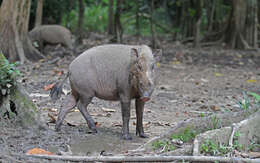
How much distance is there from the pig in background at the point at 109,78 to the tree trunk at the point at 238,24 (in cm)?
1153

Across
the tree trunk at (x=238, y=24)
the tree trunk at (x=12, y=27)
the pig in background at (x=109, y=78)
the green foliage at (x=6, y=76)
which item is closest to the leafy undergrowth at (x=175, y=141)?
the pig in background at (x=109, y=78)

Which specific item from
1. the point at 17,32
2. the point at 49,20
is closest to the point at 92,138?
the point at 17,32

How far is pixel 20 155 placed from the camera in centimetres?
378

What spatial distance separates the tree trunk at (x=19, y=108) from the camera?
15.3 feet

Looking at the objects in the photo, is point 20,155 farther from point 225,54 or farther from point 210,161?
point 225,54

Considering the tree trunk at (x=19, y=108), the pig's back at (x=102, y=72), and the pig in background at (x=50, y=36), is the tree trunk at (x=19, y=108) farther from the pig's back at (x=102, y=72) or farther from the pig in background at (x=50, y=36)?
the pig in background at (x=50, y=36)

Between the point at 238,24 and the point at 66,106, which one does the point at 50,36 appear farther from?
the point at 66,106

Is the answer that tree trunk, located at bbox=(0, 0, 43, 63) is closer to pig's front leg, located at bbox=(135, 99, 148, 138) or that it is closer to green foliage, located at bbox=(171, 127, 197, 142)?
pig's front leg, located at bbox=(135, 99, 148, 138)

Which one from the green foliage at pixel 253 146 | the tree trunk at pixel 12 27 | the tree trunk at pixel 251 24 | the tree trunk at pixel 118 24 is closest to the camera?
the green foliage at pixel 253 146

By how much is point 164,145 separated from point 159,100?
3.90 meters

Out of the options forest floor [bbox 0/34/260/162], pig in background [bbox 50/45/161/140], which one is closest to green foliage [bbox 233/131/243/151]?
forest floor [bbox 0/34/260/162]

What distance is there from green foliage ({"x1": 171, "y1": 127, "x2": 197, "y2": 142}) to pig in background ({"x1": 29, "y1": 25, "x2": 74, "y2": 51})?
999cm

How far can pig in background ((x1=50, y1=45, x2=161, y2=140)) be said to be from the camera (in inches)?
201

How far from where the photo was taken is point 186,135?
409 cm
